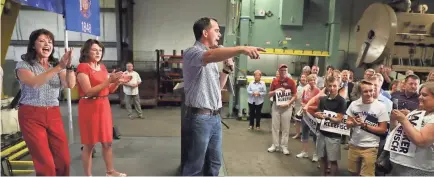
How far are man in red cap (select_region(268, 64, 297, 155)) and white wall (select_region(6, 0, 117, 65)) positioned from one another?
7077mm

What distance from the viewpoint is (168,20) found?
9.48 metres

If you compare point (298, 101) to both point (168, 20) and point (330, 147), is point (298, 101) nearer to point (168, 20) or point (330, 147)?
point (330, 147)

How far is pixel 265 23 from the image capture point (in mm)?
6191

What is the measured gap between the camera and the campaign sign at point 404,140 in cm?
181

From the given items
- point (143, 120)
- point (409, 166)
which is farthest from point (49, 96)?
point (143, 120)

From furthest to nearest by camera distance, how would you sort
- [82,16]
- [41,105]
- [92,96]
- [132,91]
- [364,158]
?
[132,91] < [82,16] < [364,158] < [92,96] < [41,105]

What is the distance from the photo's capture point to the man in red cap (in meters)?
4.20

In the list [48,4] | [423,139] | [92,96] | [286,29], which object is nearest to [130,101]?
[48,4]

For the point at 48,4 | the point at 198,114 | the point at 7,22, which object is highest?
the point at 48,4

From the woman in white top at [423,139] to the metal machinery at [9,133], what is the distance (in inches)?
143

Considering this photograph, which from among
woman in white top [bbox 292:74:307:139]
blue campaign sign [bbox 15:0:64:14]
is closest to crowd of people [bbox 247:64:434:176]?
woman in white top [bbox 292:74:307:139]

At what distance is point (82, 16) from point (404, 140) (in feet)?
12.7

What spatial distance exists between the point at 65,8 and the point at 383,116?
368cm

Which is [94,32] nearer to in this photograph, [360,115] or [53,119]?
[53,119]
